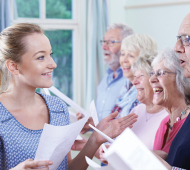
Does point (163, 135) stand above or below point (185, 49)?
below

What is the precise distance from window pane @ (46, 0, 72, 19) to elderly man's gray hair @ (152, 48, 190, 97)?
2.44 metres

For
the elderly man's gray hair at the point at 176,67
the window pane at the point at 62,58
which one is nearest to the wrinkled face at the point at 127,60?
the elderly man's gray hair at the point at 176,67

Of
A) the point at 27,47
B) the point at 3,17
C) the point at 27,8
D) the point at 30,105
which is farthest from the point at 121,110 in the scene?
the point at 27,8

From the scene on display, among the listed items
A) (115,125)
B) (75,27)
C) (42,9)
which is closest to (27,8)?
(42,9)

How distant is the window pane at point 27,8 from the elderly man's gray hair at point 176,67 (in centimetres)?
252

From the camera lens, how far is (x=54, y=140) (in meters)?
0.92

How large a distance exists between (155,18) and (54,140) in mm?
3058

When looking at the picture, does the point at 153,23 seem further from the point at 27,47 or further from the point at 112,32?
the point at 27,47

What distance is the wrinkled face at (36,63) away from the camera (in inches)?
49.6

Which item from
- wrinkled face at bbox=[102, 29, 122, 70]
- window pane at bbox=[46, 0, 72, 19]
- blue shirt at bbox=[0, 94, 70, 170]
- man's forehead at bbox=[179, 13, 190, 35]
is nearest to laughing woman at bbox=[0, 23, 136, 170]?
blue shirt at bbox=[0, 94, 70, 170]

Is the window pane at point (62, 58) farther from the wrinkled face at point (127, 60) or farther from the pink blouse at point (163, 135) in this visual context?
the pink blouse at point (163, 135)

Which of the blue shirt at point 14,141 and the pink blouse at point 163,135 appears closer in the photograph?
the blue shirt at point 14,141

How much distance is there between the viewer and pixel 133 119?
1256 millimetres

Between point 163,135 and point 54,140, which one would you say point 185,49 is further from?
point 54,140
